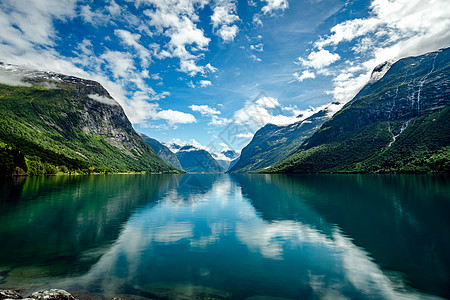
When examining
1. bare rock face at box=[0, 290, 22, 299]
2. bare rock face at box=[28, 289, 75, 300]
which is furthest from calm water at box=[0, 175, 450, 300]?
bare rock face at box=[0, 290, 22, 299]

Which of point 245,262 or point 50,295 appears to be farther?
point 245,262

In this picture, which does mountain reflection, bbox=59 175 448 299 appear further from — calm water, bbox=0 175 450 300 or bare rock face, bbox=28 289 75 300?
bare rock face, bbox=28 289 75 300

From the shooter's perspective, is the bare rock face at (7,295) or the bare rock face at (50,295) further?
the bare rock face at (50,295)

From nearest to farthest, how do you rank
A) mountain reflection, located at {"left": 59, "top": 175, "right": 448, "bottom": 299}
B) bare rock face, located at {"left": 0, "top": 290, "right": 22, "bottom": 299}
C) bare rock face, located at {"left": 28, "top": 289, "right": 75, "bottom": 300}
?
bare rock face, located at {"left": 0, "top": 290, "right": 22, "bottom": 299} < bare rock face, located at {"left": 28, "top": 289, "right": 75, "bottom": 300} < mountain reflection, located at {"left": 59, "top": 175, "right": 448, "bottom": 299}

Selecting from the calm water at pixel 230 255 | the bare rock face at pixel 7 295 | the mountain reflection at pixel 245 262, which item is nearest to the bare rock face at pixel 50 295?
the bare rock face at pixel 7 295

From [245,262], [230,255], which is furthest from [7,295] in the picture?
[230,255]

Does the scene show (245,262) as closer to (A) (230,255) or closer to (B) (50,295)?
(A) (230,255)

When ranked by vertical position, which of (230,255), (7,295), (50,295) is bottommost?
(230,255)

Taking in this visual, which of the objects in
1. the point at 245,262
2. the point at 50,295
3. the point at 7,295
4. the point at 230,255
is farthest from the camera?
the point at 230,255

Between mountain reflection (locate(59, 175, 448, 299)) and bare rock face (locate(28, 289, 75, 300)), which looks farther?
mountain reflection (locate(59, 175, 448, 299))

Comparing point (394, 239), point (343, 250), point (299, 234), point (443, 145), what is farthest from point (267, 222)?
point (443, 145)

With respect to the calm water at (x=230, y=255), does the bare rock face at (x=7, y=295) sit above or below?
above

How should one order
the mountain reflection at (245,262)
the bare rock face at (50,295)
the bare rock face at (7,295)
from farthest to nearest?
the mountain reflection at (245,262) < the bare rock face at (50,295) < the bare rock face at (7,295)

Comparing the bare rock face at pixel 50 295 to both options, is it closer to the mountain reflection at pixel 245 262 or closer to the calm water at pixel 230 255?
the calm water at pixel 230 255
